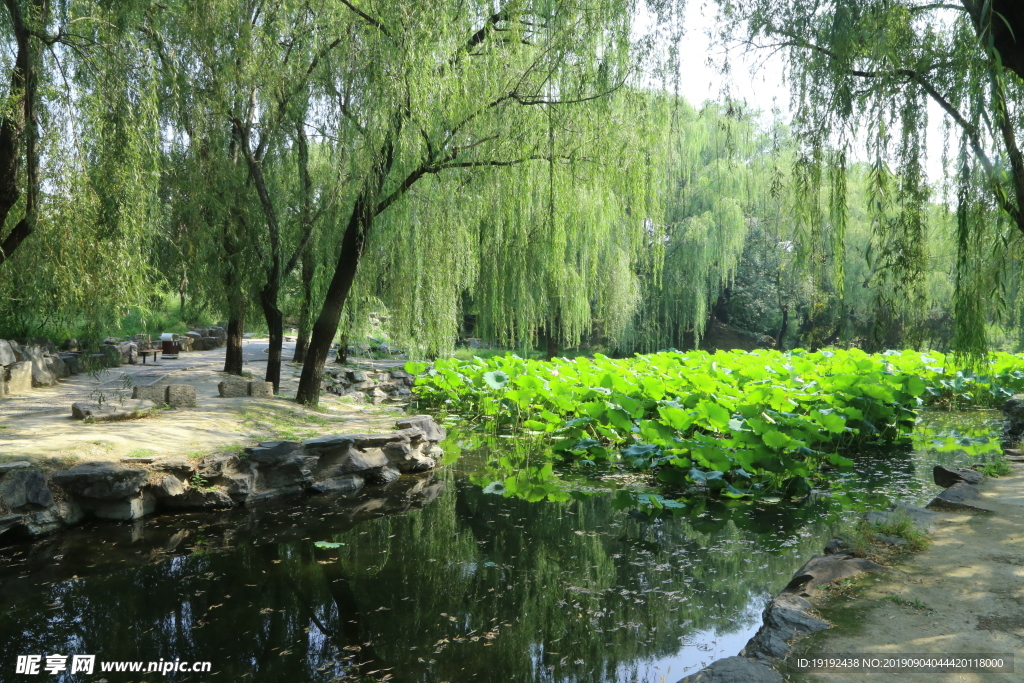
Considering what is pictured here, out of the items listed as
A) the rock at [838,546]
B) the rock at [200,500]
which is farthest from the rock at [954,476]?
the rock at [200,500]

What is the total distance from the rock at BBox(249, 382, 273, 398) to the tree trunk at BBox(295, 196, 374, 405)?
0.31 m

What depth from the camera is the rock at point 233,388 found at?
25.6ft

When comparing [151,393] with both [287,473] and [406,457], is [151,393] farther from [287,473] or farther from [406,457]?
[406,457]

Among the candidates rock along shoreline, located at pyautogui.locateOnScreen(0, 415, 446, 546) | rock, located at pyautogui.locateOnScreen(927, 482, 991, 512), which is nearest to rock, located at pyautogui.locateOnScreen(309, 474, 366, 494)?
rock along shoreline, located at pyautogui.locateOnScreen(0, 415, 446, 546)

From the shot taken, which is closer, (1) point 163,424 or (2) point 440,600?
(2) point 440,600

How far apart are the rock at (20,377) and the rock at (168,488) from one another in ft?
13.2

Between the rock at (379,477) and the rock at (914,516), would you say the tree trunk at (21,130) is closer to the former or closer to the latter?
the rock at (379,477)

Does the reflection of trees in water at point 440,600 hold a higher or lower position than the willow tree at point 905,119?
lower

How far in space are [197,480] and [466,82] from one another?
3.71 metres

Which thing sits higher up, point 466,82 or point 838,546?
point 466,82

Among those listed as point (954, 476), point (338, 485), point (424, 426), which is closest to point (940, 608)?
point (954, 476)

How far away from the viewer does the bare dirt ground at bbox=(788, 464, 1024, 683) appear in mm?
2463

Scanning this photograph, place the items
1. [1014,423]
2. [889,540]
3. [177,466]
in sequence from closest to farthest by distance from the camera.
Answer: [889,540]
[177,466]
[1014,423]

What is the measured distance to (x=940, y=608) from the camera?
2779 millimetres
